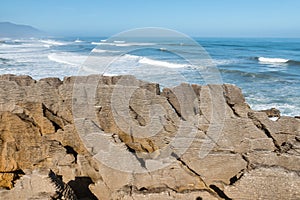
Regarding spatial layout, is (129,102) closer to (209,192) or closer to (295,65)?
(209,192)

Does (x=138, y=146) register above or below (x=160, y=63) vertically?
above

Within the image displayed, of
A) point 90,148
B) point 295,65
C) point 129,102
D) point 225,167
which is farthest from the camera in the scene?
point 295,65

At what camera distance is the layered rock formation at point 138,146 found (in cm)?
351

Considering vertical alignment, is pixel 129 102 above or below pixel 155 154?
above

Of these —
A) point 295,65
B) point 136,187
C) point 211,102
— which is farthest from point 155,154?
point 295,65

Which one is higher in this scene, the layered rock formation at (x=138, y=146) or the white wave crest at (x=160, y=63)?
the layered rock formation at (x=138, y=146)

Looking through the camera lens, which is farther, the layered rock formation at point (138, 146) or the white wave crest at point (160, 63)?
the white wave crest at point (160, 63)

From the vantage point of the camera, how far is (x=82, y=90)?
20.7 ft

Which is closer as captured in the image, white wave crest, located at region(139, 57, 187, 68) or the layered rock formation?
the layered rock formation

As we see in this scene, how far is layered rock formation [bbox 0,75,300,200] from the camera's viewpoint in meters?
3.51

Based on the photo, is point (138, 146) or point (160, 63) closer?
point (138, 146)

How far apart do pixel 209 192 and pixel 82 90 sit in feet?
11.5

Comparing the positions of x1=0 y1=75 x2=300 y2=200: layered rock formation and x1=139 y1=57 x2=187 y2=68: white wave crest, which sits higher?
x1=0 y1=75 x2=300 y2=200: layered rock formation

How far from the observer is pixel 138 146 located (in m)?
5.38
